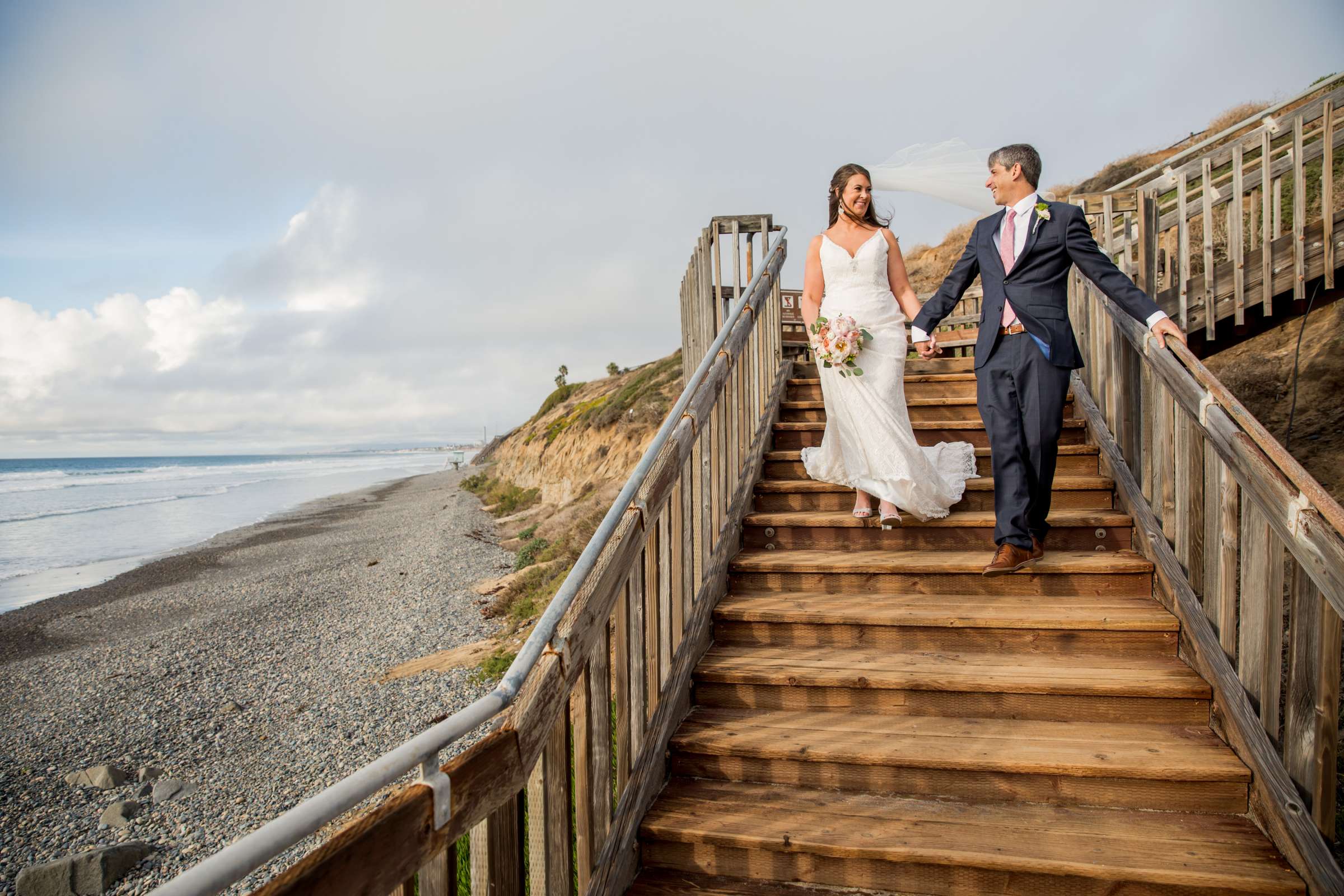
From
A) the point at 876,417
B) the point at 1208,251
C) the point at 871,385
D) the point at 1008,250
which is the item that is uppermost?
the point at 1208,251

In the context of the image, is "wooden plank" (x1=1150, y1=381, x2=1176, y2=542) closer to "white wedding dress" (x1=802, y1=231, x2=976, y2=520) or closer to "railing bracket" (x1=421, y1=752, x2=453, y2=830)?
"white wedding dress" (x1=802, y1=231, x2=976, y2=520)

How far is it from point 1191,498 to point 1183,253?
385 centimetres

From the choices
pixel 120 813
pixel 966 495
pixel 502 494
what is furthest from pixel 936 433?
pixel 502 494

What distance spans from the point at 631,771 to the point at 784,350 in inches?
264

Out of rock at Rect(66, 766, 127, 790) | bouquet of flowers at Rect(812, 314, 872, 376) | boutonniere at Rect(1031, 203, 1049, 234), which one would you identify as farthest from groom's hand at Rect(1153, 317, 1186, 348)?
rock at Rect(66, 766, 127, 790)

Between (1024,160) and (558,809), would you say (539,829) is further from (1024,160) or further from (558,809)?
(1024,160)

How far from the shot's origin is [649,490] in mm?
2627

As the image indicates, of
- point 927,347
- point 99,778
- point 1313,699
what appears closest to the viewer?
point 1313,699

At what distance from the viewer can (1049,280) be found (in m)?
3.16

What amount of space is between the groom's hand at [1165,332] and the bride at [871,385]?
1123 mm

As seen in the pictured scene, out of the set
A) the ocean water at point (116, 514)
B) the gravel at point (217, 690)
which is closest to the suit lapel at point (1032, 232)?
the gravel at point (217, 690)

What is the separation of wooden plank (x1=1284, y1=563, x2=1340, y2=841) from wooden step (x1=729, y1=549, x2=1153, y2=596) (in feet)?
3.28

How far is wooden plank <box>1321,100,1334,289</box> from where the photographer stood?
4.96 metres

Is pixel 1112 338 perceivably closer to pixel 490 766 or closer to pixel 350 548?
pixel 490 766
